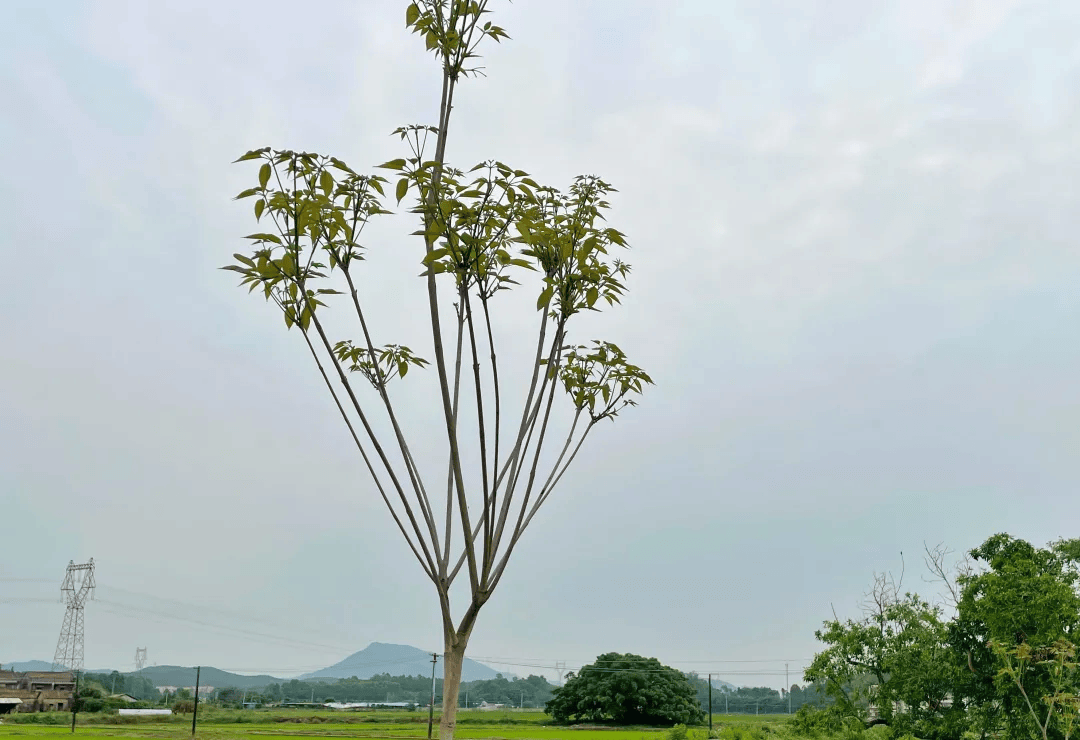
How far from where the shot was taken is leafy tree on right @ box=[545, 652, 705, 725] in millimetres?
37688

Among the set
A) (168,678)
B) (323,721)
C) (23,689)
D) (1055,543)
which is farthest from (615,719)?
(168,678)

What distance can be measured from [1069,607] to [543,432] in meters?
11.6

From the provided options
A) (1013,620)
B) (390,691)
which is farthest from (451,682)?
(390,691)

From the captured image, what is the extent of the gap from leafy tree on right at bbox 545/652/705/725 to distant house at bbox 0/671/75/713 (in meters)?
29.0

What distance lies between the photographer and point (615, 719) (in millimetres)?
38094

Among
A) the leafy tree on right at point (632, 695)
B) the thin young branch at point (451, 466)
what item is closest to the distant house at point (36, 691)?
the leafy tree on right at point (632, 695)

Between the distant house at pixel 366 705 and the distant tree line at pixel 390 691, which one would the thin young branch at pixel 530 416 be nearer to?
the distant tree line at pixel 390 691

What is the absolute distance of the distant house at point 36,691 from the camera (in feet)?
157

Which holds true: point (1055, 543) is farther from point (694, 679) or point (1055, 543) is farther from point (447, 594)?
point (694, 679)

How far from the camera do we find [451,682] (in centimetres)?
282

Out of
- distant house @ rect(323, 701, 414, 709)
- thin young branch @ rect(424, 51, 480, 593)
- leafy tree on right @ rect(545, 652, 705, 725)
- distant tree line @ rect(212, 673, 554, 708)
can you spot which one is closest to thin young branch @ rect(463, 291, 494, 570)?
thin young branch @ rect(424, 51, 480, 593)

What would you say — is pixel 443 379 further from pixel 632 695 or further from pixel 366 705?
pixel 366 705

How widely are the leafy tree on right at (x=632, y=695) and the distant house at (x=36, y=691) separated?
29.0 metres

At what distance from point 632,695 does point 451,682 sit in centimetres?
3740
